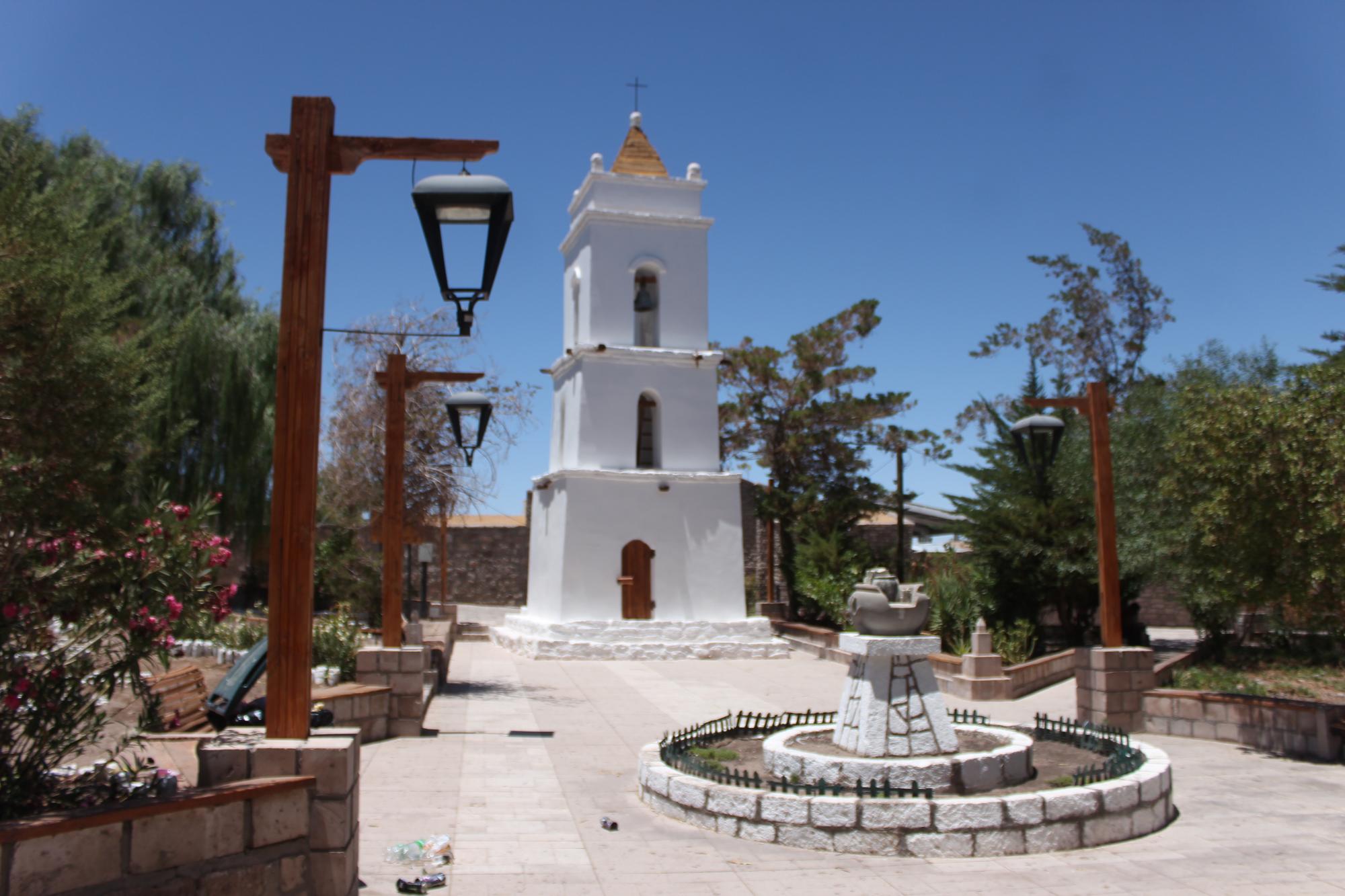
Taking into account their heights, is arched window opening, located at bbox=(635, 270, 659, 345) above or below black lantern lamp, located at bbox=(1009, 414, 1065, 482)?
above

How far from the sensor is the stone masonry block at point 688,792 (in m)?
6.87

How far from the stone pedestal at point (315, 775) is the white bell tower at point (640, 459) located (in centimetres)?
1653

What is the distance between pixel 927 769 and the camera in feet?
22.2

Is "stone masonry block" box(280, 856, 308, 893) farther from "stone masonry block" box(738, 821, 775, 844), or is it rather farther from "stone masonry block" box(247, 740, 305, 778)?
"stone masonry block" box(738, 821, 775, 844)

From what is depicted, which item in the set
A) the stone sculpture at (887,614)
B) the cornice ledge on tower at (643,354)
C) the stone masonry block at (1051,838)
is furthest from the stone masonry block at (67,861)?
the cornice ledge on tower at (643,354)

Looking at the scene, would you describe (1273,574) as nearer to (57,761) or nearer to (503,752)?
(503,752)

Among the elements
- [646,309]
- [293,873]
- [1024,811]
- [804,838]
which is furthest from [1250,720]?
[646,309]

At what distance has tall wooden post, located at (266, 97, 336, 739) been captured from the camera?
4.50m

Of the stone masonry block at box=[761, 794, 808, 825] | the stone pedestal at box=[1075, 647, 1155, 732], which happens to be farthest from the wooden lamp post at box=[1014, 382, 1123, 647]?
the stone masonry block at box=[761, 794, 808, 825]

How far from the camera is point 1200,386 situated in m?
11.2

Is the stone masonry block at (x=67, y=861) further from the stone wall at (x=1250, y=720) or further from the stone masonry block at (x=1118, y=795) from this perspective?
the stone wall at (x=1250, y=720)

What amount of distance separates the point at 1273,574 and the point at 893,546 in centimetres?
2388

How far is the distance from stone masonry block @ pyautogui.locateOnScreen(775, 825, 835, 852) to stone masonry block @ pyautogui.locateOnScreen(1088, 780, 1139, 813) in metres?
1.74

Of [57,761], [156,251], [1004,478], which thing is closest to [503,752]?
[57,761]
